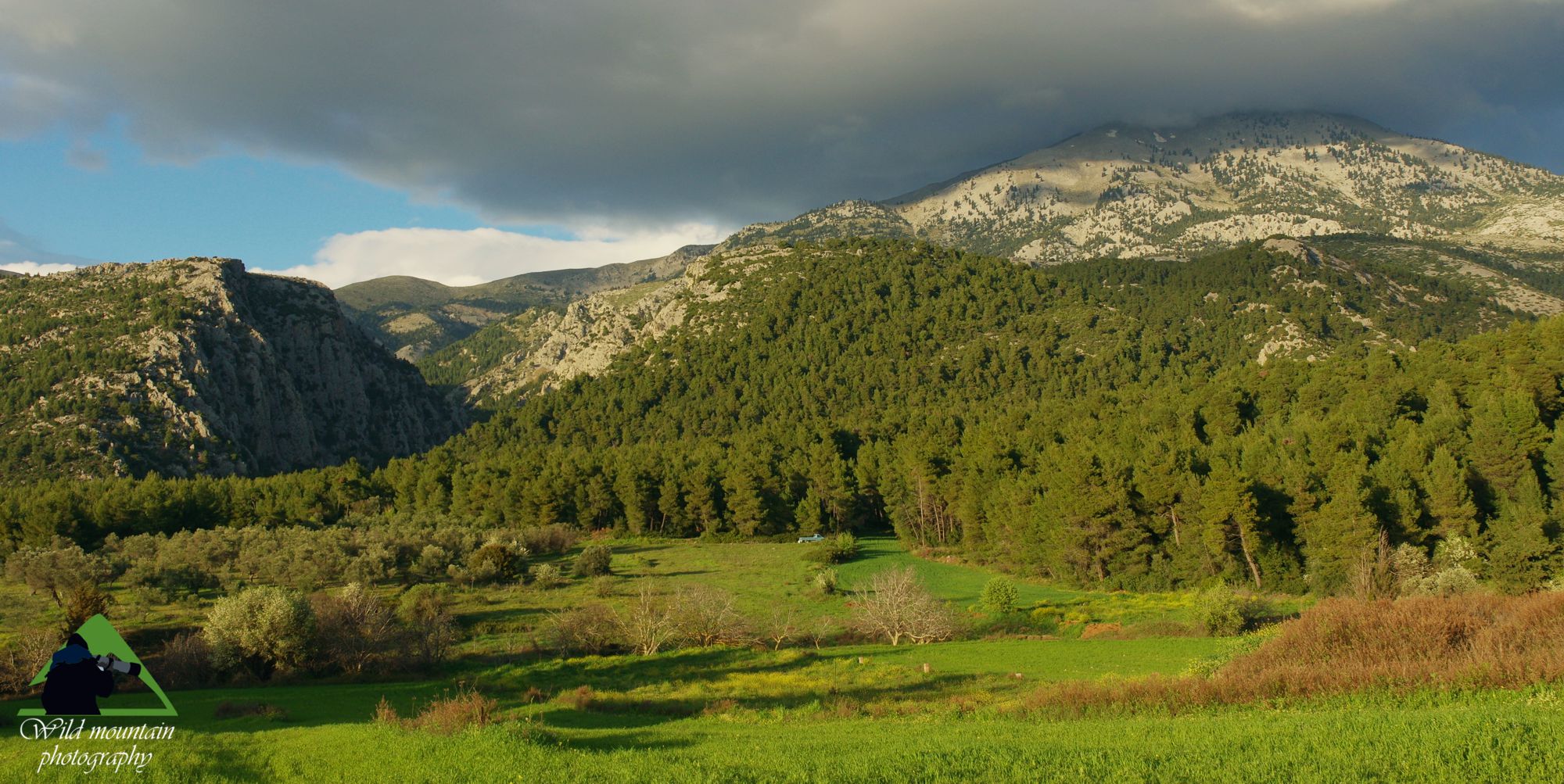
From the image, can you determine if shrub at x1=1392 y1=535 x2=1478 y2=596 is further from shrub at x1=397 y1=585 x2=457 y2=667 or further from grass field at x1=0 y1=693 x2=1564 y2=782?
shrub at x1=397 y1=585 x2=457 y2=667

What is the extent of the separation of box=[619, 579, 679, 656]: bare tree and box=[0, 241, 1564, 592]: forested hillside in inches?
1464

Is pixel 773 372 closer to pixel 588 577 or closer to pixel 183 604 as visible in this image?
pixel 588 577

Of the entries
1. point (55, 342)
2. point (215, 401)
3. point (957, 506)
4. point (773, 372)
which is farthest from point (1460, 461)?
point (55, 342)

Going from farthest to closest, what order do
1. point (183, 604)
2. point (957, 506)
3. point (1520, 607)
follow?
point (957, 506) → point (183, 604) → point (1520, 607)

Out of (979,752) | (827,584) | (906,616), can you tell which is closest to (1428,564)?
(906,616)

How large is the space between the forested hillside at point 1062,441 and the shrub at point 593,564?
1129 inches

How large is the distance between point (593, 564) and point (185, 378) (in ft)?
389

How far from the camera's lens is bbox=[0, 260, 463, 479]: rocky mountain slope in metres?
127

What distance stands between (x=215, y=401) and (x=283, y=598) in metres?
140

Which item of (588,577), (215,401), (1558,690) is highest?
(215,401)

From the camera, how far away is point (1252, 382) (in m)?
101

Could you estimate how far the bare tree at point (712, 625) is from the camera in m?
44.1

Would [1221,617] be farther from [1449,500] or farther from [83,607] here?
[83,607]

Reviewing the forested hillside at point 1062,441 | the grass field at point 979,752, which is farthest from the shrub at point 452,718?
the forested hillside at point 1062,441
